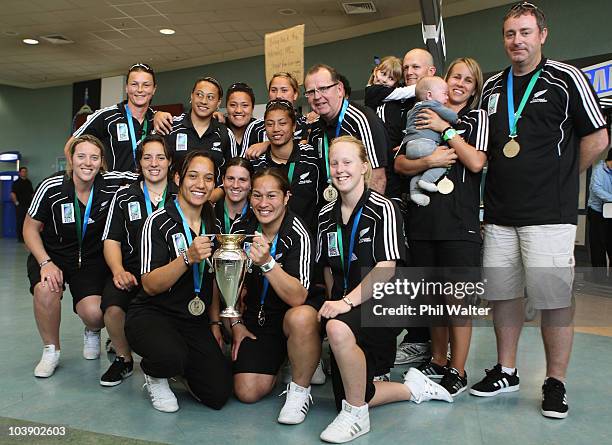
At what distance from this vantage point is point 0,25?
10562 millimetres

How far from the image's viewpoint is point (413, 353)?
370cm

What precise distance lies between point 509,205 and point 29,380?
2.74 metres

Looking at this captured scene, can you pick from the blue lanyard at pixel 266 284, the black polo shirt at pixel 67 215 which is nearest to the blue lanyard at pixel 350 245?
the blue lanyard at pixel 266 284

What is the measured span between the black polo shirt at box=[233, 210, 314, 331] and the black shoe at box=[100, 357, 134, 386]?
0.77 m

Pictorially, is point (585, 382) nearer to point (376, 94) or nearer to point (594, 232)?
point (376, 94)

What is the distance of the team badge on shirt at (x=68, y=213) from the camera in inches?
131

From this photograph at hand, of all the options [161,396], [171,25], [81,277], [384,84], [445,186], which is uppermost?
[171,25]

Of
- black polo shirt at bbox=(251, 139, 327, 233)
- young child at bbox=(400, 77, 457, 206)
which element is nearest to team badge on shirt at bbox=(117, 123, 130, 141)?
black polo shirt at bbox=(251, 139, 327, 233)

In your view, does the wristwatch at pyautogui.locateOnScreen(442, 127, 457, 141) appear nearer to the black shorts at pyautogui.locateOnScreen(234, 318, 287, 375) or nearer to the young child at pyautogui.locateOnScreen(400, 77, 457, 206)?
the young child at pyautogui.locateOnScreen(400, 77, 457, 206)

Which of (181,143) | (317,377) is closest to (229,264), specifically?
(317,377)

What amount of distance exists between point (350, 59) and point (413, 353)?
25.5ft

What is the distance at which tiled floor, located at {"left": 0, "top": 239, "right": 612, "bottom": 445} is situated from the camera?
2441 mm

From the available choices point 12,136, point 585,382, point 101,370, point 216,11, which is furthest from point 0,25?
point 585,382

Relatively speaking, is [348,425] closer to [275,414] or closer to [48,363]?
[275,414]
